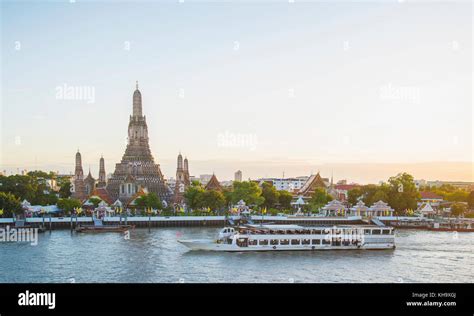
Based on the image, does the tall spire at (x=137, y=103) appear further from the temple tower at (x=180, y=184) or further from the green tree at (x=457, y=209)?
the green tree at (x=457, y=209)

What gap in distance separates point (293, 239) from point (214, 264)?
13.7ft

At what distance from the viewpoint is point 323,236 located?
61.4 ft

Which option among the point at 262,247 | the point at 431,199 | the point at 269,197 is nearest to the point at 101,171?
the point at 269,197

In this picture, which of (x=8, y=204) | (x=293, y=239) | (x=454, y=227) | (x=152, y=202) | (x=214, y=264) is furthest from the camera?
(x=152, y=202)

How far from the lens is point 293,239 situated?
60.9ft

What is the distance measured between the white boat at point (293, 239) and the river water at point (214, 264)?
490 mm

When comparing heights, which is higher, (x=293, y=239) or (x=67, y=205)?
(x=67, y=205)

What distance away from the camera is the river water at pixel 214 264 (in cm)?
1333

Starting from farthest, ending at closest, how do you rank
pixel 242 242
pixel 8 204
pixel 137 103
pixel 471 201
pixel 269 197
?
pixel 137 103 → pixel 269 197 → pixel 471 201 → pixel 8 204 → pixel 242 242

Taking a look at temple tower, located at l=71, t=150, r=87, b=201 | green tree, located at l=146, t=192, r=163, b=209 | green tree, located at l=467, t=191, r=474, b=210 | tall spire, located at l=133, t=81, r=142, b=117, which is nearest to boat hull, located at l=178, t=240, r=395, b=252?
green tree, located at l=146, t=192, r=163, b=209

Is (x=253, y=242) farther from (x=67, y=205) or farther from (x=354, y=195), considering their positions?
(x=354, y=195)
